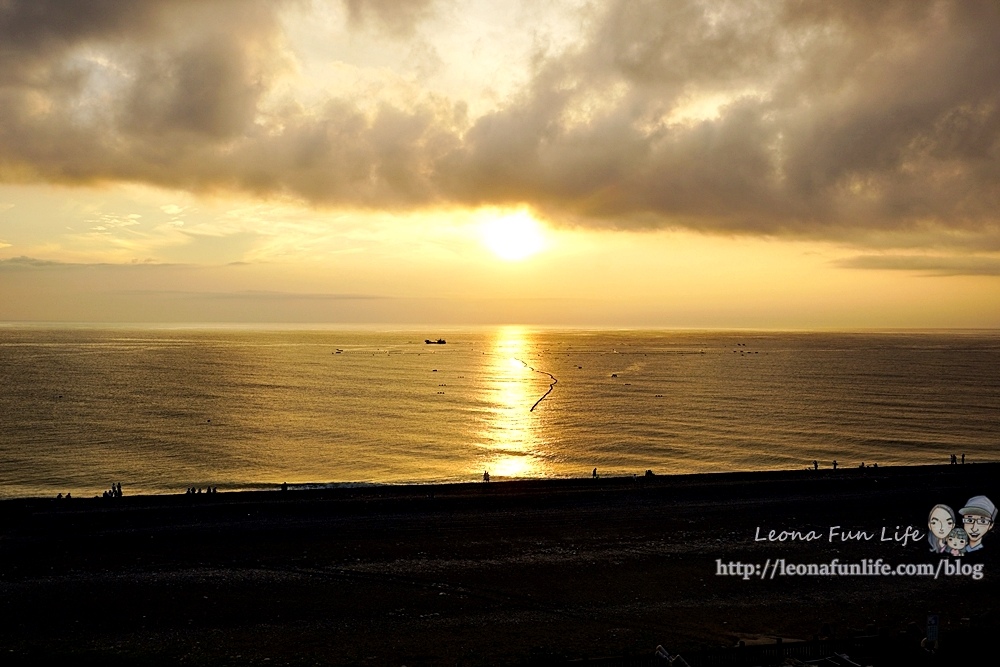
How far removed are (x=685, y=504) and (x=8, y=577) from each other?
36711mm

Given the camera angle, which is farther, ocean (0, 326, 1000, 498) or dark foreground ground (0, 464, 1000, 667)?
ocean (0, 326, 1000, 498)

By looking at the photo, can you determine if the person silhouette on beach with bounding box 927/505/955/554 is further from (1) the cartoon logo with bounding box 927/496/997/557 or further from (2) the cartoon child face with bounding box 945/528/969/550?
(2) the cartoon child face with bounding box 945/528/969/550

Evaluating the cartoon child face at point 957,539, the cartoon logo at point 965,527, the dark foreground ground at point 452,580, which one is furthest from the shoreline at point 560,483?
the cartoon logo at point 965,527

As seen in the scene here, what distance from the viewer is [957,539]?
3766 centimetres

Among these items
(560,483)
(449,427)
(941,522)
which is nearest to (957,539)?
(941,522)

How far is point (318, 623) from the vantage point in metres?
26.2

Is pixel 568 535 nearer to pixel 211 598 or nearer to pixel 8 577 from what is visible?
pixel 211 598

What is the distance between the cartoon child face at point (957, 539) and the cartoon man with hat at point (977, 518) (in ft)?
1.22

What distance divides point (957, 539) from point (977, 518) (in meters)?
6.70

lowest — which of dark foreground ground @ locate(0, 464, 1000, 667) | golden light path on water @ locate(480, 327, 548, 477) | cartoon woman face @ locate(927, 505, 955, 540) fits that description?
A: dark foreground ground @ locate(0, 464, 1000, 667)

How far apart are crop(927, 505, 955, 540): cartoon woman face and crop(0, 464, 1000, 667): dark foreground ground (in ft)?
4.95

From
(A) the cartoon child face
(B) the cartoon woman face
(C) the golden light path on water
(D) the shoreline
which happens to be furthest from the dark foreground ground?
(C) the golden light path on water

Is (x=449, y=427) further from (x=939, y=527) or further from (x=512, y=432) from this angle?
(x=939, y=527)

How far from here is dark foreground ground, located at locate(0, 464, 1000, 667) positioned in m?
24.5
